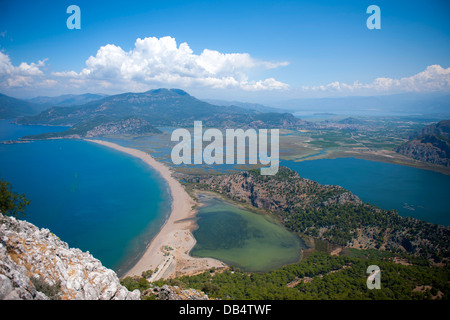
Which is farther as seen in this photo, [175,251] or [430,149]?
[430,149]

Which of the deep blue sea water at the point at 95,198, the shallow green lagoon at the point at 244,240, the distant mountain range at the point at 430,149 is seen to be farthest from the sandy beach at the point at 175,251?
the distant mountain range at the point at 430,149

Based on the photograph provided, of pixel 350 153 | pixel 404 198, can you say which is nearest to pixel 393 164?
pixel 350 153

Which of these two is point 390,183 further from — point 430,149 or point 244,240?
point 244,240

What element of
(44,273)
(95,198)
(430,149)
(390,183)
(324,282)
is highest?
(430,149)

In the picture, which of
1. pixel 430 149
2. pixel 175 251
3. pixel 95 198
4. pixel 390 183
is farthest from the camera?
pixel 430 149

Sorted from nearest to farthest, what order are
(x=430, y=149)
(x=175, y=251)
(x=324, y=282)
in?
(x=324, y=282) → (x=175, y=251) → (x=430, y=149)

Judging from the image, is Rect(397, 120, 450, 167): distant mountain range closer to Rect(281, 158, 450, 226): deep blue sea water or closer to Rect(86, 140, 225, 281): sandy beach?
Rect(281, 158, 450, 226): deep blue sea water

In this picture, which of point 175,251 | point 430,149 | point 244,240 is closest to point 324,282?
point 244,240
